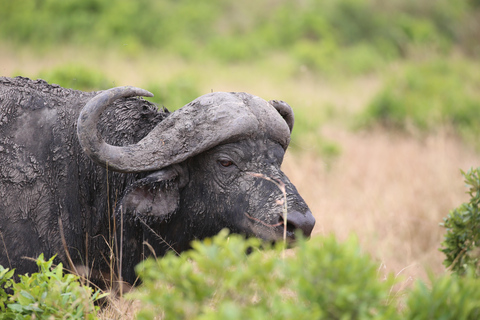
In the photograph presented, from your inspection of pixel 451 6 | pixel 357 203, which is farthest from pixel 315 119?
pixel 451 6

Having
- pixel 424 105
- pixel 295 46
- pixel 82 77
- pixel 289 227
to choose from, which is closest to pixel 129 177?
pixel 289 227

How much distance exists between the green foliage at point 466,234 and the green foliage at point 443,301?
2.10m

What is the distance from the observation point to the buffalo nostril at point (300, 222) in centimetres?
293

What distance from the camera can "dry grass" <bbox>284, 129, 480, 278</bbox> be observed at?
20.2 ft

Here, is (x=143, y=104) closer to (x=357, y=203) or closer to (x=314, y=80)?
(x=357, y=203)

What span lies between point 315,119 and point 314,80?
5.09 m

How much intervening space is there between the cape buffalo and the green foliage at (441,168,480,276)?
61.0 inches

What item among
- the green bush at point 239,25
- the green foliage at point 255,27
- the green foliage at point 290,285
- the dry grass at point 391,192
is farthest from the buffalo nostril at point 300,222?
the green foliage at point 255,27

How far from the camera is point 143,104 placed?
3.62 m

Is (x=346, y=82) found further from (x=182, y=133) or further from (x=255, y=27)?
(x=182, y=133)

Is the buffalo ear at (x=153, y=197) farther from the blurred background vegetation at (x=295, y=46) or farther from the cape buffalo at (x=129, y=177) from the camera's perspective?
the blurred background vegetation at (x=295, y=46)

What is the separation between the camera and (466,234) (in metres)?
3.82

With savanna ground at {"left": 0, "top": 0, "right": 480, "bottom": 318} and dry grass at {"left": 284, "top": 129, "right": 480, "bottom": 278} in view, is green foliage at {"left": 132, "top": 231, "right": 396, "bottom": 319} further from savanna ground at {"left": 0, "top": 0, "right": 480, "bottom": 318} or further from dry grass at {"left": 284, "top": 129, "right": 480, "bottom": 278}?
dry grass at {"left": 284, "top": 129, "right": 480, "bottom": 278}

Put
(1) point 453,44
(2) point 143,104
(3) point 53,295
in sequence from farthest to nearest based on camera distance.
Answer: (1) point 453,44
(2) point 143,104
(3) point 53,295
